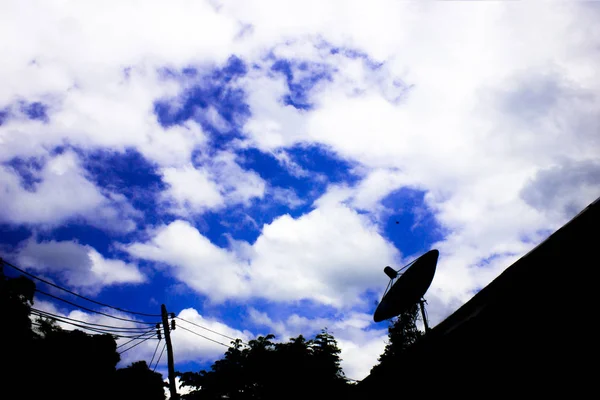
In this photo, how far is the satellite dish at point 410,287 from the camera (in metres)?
7.51

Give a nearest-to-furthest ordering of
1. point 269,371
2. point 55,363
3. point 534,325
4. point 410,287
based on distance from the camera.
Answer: point 534,325 < point 410,287 < point 55,363 < point 269,371

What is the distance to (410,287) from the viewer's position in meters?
7.52

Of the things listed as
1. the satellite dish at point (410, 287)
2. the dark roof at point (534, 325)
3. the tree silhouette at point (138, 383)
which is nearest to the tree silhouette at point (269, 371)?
the tree silhouette at point (138, 383)

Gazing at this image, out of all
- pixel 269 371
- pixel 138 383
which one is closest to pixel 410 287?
pixel 269 371

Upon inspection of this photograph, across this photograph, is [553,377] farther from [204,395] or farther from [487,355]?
[204,395]

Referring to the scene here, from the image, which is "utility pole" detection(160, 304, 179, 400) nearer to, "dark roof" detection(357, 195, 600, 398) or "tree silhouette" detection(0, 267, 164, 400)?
"tree silhouette" detection(0, 267, 164, 400)

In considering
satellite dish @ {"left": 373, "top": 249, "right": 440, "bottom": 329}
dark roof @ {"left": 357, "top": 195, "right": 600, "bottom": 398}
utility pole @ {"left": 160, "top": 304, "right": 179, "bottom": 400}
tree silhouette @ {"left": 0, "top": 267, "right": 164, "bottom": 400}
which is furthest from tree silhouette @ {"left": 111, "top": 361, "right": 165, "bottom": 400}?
dark roof @ {"left": 357, "top": 195, "right": 600, "bottom": 398}

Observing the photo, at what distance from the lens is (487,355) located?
2.51m

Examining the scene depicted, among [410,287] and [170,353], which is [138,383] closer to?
[170,353]

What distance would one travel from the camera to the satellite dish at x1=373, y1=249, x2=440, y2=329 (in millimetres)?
7508

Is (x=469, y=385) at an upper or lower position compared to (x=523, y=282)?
lower

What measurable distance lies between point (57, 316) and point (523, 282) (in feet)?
52.9

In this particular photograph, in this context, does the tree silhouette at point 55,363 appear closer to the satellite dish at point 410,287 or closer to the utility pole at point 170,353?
the utility pole at point 170,353

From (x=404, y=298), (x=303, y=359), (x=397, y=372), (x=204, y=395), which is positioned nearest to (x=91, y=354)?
(x=204, y=395)
